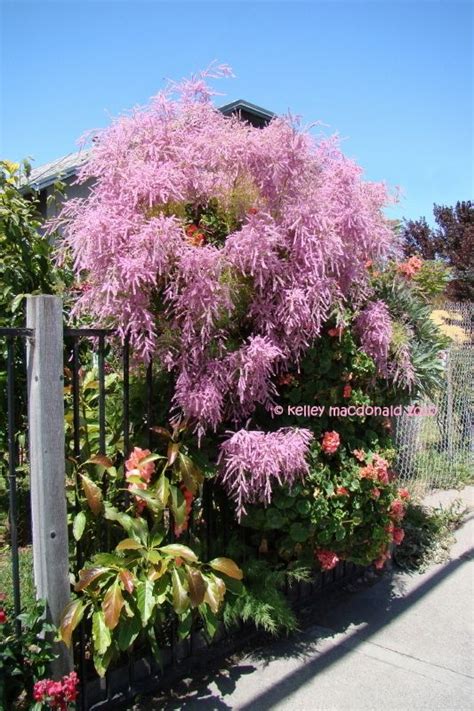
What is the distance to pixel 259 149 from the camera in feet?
9.04

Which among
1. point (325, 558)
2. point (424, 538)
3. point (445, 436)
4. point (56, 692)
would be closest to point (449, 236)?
point (445, 436)

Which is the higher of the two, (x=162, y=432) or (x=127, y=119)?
(x=127, y=119)

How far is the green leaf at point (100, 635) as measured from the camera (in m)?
A: 2.39

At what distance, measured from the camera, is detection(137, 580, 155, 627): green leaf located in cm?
244

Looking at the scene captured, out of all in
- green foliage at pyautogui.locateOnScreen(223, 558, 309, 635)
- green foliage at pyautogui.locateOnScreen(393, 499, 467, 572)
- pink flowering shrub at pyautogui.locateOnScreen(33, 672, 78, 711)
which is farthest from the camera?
green foliage at pyautogui.locateOnScreen(393, 499, 467, 572)

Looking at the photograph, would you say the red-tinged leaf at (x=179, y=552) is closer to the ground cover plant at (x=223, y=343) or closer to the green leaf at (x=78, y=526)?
the ground cover plant at (x=223, y=343)

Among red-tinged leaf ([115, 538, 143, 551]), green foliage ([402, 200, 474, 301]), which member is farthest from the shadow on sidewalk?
green foliage ([402, 200, 474, 301])

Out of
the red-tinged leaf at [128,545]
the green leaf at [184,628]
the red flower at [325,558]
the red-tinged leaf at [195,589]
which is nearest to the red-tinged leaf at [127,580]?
the red-tinged leaf at [128,545]

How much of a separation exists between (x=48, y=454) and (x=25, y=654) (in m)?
0.76

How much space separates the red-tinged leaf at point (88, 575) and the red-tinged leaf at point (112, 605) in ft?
0.28

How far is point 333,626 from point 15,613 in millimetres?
1990

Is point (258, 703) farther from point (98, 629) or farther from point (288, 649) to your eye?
point (98, 629)

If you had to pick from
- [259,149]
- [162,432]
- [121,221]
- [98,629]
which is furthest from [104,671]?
[259,149]

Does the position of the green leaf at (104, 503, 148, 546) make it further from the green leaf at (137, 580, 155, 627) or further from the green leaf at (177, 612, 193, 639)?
the green leaf at (177, 612, 193, 639)
